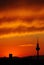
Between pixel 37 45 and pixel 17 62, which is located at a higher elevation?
pixel 37 45

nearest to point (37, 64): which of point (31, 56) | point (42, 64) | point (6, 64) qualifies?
point (42, 64)

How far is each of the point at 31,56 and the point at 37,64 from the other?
36.0 m

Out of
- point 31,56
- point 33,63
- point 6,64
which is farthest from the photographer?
point 31,56

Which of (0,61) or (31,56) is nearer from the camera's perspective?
(0,61)

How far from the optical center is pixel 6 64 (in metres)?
124

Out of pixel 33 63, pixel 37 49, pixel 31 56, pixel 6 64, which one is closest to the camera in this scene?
pixel 6 64

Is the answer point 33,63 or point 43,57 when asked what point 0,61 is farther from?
point 43,57

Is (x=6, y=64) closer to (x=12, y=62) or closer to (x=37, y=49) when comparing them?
(x=12, y=62)

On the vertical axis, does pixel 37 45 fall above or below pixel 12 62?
above

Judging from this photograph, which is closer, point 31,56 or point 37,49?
point 37,49

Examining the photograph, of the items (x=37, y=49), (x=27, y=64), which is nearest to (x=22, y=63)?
(x=27, y=64)

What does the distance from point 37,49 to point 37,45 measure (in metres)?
4.30

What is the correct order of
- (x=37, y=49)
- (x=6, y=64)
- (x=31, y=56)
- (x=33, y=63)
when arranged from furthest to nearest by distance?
(x=31, y=56), (x=37, y=49), (x=33, y=63), (x=6, y=64)

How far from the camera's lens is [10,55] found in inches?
5428
